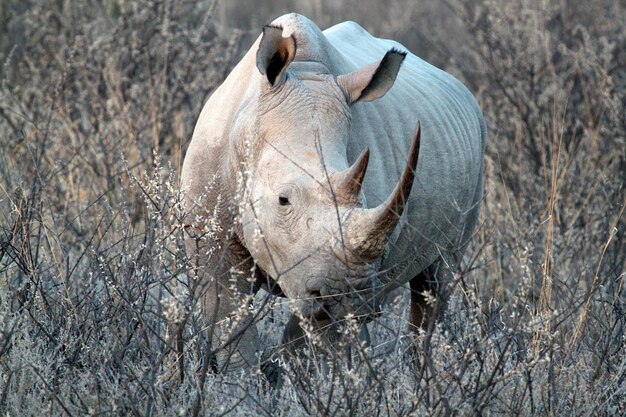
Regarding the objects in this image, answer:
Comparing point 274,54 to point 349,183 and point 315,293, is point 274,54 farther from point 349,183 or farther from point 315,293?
point 315,293

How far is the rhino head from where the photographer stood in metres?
3.68

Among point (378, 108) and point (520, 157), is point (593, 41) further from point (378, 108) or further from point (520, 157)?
point (378, 108)

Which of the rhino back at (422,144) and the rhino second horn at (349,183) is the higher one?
the rhino second horn at (349,183)

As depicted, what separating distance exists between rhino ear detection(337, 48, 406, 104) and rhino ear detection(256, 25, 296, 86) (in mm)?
222

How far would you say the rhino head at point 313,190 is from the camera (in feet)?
12.1

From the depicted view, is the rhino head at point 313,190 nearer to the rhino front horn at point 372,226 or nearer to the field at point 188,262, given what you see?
the rhino front horn at point 372,226

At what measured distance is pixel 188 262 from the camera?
3850 mm

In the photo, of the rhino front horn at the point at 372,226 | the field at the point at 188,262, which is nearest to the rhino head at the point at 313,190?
the rhino front horn at the point at 372,226

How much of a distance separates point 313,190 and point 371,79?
61cm

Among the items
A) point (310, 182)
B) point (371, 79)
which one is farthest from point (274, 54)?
point (310, 182)

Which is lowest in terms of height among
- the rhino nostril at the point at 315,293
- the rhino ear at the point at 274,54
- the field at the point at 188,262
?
the field at the point at 188,262

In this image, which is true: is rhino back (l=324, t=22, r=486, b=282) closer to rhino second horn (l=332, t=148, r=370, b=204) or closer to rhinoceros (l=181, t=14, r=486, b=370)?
rhinoceros (l=181, t=14, r=486, b=370)

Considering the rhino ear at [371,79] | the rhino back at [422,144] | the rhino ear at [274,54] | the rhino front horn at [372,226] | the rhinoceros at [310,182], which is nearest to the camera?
the rhino front horn at [372,226]

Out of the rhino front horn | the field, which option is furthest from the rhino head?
the field
